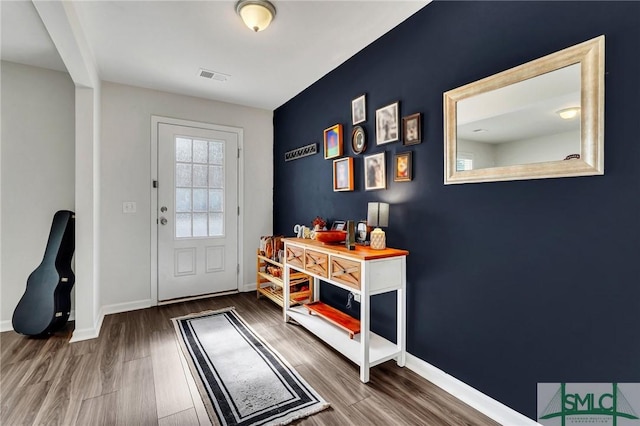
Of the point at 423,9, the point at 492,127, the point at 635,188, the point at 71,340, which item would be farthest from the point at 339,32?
the point at 71,340

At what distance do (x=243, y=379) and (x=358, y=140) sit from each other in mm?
2006

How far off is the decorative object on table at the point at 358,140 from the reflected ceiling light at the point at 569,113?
133cm

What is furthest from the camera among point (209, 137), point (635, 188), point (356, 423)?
point (209, 137)

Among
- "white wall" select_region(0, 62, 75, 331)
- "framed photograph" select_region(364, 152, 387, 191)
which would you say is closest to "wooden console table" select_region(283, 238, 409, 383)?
"framed photograph" select_region(364, 152, 387, 191)

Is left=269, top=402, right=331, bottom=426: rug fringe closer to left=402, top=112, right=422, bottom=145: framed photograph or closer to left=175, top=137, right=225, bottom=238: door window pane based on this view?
left=402, top=112, right=422, bottom=145: framed photograph

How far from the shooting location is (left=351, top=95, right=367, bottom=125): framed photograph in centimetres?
246

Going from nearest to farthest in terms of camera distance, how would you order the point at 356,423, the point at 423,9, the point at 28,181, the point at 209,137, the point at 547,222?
the point at 547,222
the point at 356,423
the point at 423,9
the point at 28,181
the point at 209,137

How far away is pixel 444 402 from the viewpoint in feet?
5.63

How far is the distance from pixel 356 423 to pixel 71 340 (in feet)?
7.99

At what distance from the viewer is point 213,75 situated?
2.96 m

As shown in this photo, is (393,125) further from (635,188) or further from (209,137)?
(209,137)

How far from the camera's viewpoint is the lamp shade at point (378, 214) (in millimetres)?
2156

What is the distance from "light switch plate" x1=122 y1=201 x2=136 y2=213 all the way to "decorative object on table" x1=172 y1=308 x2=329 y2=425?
1406mm

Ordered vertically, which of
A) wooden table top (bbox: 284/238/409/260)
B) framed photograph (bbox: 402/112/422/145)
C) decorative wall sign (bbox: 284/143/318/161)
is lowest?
wooden table top (bbox: 284/238/409/260)
